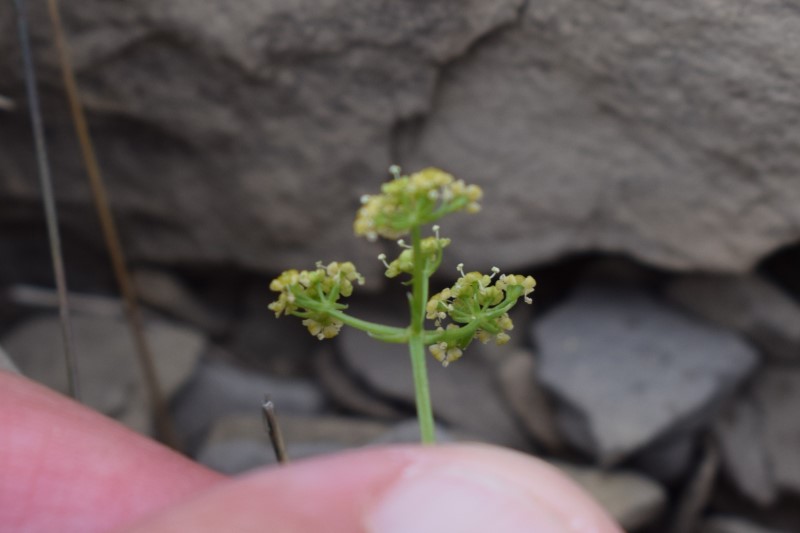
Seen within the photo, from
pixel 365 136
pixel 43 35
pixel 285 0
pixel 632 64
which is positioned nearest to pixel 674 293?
pixel 632 64

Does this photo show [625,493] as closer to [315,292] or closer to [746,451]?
[746,451]

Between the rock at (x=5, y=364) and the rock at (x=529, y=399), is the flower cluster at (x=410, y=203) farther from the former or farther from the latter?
the rock at (x=529, y=399)

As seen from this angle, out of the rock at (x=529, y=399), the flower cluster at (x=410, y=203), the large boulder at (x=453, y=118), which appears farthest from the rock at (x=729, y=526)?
the flower cluster at (x=410, y=203)

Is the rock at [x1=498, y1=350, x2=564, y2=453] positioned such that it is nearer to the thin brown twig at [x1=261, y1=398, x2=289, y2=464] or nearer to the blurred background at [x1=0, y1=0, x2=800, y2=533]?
the blurred background at [x1=0, y1=0, x2=800, y2=533]

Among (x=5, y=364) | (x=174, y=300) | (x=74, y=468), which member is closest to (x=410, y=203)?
(x=74, y=468)

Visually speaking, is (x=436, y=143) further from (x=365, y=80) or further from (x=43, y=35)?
(x=43, y=35)

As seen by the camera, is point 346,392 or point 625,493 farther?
point 346,392

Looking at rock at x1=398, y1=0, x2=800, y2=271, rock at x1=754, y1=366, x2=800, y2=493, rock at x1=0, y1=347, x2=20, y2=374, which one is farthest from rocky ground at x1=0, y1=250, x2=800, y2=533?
rock at x1=0, y1=347, x2=20, y2=374
